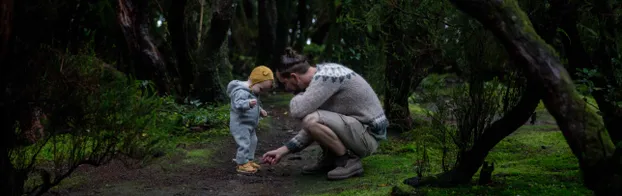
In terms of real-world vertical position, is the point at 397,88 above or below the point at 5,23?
below

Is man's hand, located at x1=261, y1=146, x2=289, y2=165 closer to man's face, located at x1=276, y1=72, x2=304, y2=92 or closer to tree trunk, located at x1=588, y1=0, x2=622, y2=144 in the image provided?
man's face, located at x1=276, y1=72, x2=304, y2=92

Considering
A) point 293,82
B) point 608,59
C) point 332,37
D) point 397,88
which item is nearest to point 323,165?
point 293,82

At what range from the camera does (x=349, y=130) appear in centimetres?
719

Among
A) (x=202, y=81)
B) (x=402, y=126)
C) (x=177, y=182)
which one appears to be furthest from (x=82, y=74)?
(x=202, y=81)

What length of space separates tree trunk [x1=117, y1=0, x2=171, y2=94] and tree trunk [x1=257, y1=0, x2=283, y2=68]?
16.6 ft

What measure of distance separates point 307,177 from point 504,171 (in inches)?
79.9

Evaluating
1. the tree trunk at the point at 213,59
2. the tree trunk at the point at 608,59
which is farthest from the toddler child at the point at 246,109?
the tree trunk at the point at 213,59

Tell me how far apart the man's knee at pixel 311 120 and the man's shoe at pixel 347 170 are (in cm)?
52

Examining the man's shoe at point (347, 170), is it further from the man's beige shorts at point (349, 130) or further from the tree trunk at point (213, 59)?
the tree trunk at point (213, 59)

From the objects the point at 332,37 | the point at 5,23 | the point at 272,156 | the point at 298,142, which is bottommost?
the point at 272,156

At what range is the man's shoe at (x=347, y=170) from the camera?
23.7ft

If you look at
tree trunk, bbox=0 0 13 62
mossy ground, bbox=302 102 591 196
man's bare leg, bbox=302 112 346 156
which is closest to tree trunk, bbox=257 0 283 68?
mossy ground, bbox=302 102 591 196

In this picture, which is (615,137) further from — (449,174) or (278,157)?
(278,157)

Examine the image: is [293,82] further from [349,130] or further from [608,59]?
[608,59]
